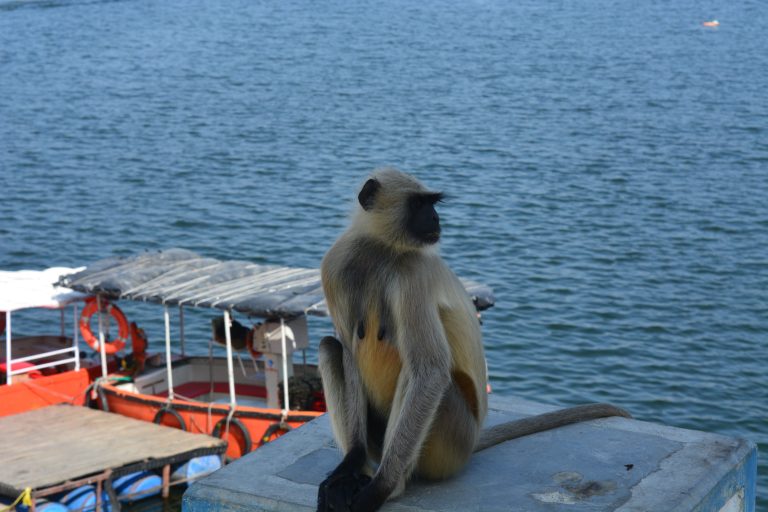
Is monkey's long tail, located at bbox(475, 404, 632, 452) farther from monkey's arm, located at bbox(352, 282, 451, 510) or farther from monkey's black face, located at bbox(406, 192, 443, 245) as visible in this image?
monkey's black face, located at bbox(406, 192, 443, 245)

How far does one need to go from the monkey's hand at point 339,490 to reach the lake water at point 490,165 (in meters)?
5.27

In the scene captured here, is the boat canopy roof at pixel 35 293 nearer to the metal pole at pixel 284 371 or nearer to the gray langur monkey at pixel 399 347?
the metal pole at pixel 284 371

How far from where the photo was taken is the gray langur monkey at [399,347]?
4.86 metres

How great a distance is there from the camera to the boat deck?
1297cm

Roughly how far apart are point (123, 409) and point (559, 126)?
63.7ft

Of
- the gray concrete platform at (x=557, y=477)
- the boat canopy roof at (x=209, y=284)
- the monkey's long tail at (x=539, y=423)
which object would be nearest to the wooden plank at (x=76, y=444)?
the boat canopy roof at (x=209, y=284)

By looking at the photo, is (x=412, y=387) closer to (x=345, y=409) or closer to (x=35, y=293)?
(x=345, y=409)

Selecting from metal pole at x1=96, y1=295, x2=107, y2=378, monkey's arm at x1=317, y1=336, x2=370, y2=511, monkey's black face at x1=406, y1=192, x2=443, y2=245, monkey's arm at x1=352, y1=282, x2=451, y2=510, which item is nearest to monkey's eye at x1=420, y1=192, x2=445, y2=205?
monkey's black face at x1=406, y1=192, x2=443, y2=245

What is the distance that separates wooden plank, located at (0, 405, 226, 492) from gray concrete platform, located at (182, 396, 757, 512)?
8315mm

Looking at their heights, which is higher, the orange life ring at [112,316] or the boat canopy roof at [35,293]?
the boat canopy roof at [35,293]

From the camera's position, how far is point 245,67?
41.8 m

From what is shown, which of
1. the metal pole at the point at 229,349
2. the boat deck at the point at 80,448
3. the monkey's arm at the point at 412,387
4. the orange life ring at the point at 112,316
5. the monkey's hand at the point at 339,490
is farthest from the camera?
the orange life ring at the point at 112,316

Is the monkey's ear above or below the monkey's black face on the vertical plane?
above

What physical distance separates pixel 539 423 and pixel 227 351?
381 inches
